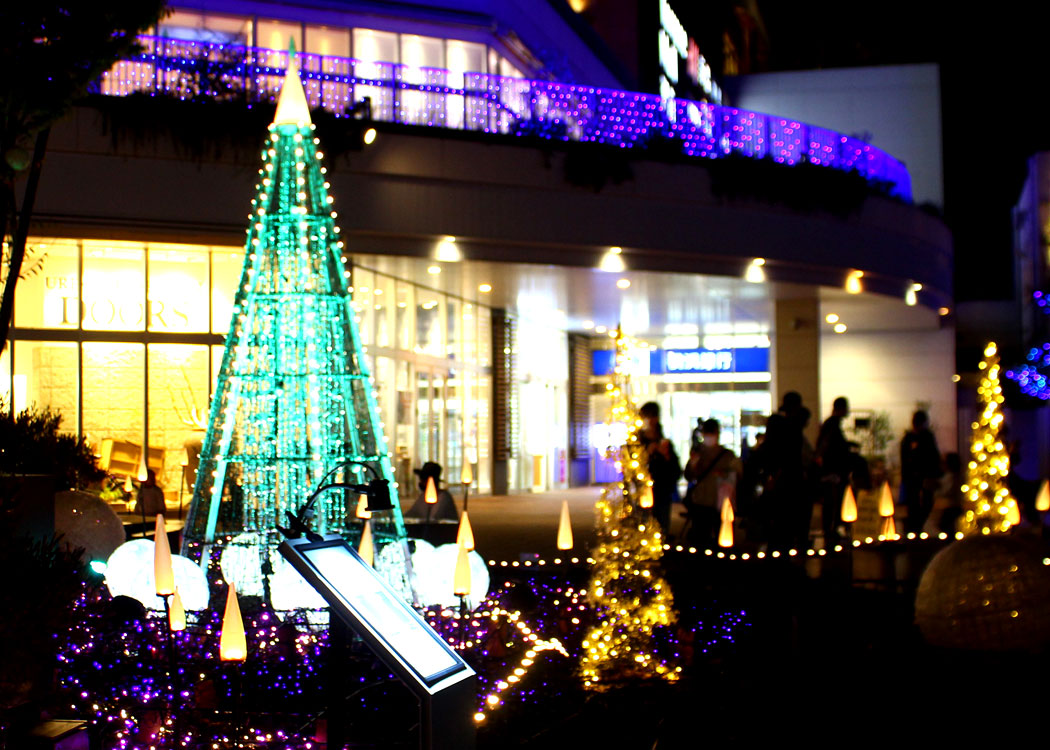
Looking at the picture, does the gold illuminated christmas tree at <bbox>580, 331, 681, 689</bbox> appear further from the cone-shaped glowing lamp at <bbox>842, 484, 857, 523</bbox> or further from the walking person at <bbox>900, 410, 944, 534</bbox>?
the walking person at <bbox>900, 410, 944, 534</bbox>

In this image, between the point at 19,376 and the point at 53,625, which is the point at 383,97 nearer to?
the point at 19,376

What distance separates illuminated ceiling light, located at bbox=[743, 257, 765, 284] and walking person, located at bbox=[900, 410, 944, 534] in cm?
526

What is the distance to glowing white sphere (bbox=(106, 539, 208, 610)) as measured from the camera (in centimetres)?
877

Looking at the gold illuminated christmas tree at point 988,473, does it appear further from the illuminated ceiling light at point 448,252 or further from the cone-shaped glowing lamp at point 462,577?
the illuminated ceiling light at point 448,252

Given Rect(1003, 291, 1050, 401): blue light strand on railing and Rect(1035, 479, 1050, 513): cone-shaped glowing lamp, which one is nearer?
Rect(1035, 479, 1050, 513): cone-shaped glowing lamp

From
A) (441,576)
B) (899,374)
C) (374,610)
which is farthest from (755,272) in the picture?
Answer: (374,610)

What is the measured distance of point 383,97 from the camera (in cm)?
1694

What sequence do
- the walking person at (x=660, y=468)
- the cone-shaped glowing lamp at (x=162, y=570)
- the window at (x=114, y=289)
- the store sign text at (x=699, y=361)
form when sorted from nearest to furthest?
the cone-shaped glowing lamp at (x=162, y=570) → the walking person at (x=660, y=468) → the window at (x=114, y=289) → the store sign text at (x=699, y=361)

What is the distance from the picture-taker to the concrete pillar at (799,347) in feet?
75.3

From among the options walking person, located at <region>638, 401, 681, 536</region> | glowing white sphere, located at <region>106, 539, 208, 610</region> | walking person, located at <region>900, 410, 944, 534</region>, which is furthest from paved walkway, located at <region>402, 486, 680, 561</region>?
glowing white sphere, located at <region>106, 539, 208, 610</region>

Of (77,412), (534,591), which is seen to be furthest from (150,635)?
(77,412)

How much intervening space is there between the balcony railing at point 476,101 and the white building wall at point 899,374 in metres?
11.8

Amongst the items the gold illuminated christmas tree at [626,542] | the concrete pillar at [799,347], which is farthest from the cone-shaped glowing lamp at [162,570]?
the concrete pillar at [799,347]

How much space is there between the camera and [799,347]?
23125 millimetres
